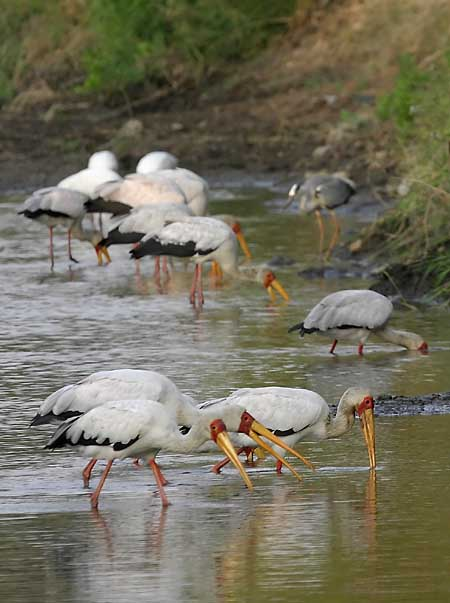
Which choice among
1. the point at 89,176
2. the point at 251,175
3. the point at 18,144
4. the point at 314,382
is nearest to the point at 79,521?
the point at 314,382

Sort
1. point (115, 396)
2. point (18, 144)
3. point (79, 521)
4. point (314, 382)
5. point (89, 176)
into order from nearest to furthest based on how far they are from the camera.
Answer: point (79, 521) → point (115, 396) → point (314, 382) → point (89, 176) → point (18, 144)

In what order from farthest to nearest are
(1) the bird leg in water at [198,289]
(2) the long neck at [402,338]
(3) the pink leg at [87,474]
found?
(1) the bird leg in water at [198,289] < (2) the long neck at [402,338] < (3) the pink leg at [87,474]

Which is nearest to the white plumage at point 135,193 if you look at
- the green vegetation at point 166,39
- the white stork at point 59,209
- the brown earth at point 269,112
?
the white stork at point 59,209

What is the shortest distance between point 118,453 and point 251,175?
734 inches

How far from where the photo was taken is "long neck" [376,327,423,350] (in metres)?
11.8

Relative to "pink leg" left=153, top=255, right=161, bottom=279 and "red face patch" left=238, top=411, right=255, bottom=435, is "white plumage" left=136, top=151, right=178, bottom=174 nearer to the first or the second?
"pink leg" left=153, top=255, right=161, bottom=279

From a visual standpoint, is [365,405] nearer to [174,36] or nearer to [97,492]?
[97,492]

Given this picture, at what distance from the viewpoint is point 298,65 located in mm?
30312

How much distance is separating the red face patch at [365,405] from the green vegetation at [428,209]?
215 inches

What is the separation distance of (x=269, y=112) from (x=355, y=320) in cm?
1749

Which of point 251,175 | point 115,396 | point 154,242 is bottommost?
point 251,175

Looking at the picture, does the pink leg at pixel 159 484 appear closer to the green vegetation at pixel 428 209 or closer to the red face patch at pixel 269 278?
the green vegetation at pixel 428 209

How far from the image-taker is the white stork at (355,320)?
11531mm

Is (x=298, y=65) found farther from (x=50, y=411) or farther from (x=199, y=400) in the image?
(x=50, y=411)
